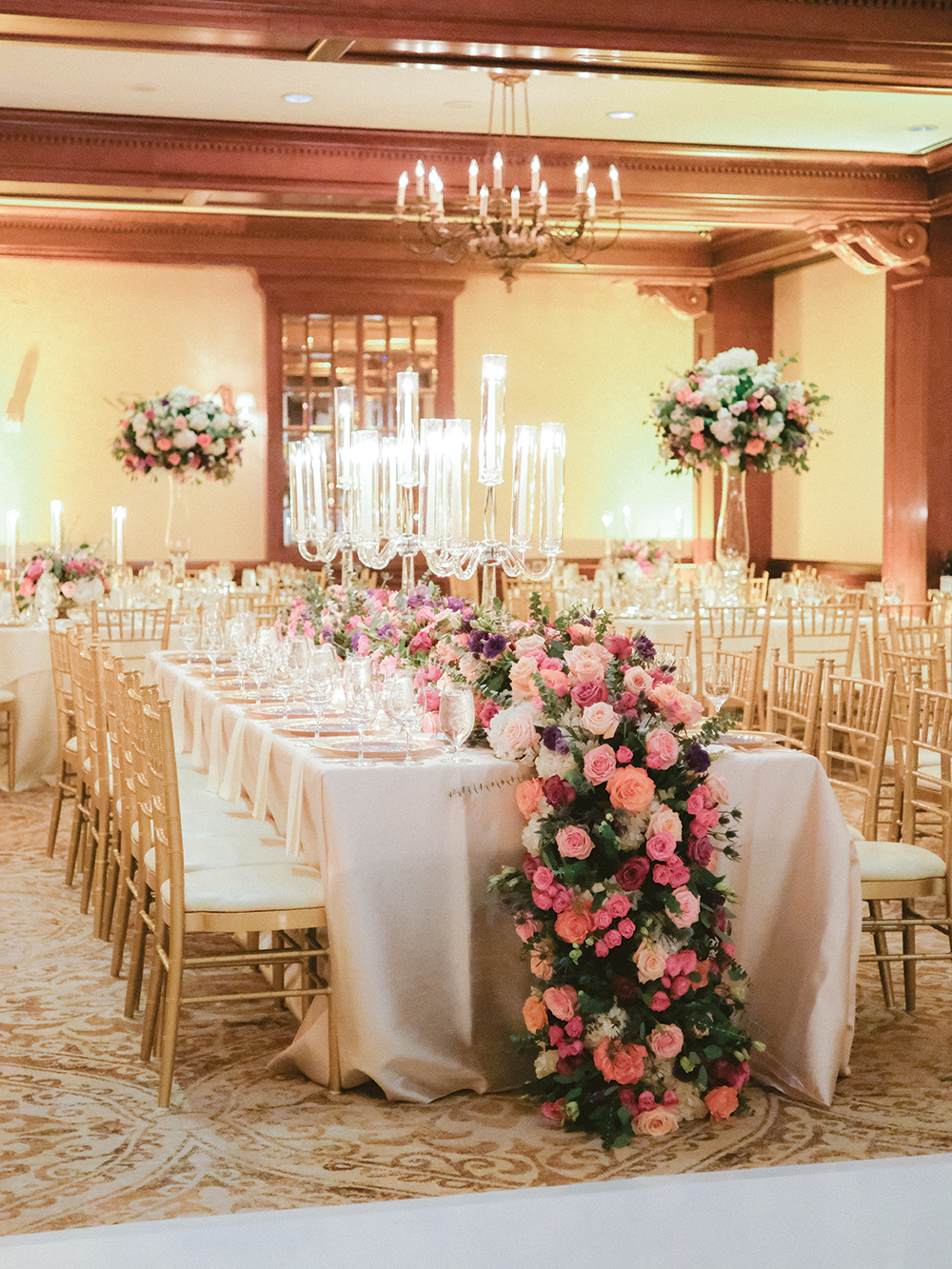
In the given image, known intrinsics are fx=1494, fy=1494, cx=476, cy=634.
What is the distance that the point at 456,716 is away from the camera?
358cm

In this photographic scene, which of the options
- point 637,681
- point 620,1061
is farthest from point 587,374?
point 620,1061

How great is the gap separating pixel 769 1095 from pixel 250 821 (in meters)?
1.66

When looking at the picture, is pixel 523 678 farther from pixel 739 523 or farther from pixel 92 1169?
pixel 739 523

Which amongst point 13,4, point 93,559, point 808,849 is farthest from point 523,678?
point 93,559

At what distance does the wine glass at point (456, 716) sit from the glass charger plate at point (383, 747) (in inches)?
3.6

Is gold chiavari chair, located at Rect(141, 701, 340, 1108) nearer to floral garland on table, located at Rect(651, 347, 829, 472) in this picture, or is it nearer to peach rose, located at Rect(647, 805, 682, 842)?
peach rose, located at Rect(647, 805, 682, 842)

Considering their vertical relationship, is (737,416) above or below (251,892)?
above

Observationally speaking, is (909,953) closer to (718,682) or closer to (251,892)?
(718,682)

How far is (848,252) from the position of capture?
996 cm

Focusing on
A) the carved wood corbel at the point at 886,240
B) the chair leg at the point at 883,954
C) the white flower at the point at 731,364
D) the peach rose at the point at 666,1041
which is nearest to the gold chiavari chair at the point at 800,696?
the chair leg at the point at 883,954

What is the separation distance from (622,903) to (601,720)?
1.32 feet

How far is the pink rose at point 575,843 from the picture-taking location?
129 inches

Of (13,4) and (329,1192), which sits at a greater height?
(13,4)

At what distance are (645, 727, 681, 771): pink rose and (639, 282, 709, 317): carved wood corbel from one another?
980cm
